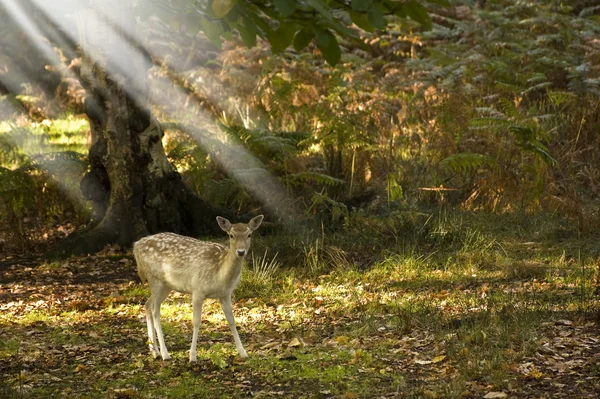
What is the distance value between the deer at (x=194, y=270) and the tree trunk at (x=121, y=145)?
440cm

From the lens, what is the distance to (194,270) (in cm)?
719

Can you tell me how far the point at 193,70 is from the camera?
62.9 feet

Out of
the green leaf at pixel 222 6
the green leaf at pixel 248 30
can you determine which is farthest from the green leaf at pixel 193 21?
the green leaf at pixel 222 6

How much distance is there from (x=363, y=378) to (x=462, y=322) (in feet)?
4.65

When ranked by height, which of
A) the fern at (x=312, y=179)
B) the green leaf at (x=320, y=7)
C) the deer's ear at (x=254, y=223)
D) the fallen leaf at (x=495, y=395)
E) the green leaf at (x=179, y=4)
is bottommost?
the fallen leaf at (x=495, y=395)

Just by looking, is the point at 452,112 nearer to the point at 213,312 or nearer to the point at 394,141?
the point at 394,141

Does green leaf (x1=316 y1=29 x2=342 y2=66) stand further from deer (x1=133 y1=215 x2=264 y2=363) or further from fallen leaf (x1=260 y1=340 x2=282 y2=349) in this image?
fallen leaf (x1=260 y1=340 x2=282 y2=349)

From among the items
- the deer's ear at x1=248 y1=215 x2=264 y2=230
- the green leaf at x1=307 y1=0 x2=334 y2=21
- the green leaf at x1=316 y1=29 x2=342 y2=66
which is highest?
the green leaf at x1=307 y1=0 x2=334 y2=21

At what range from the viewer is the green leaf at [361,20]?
4379mm

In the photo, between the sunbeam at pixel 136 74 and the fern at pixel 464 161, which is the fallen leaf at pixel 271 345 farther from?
the fern at pixel 464 161

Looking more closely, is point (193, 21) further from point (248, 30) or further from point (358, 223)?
point (358, 223)

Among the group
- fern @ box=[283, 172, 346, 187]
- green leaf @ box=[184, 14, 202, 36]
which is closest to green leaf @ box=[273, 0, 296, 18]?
green leaf @ box=[184, 14, 202, 36]

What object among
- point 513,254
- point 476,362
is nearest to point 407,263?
point 513,254

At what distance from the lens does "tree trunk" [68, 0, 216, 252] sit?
11.7 meters
